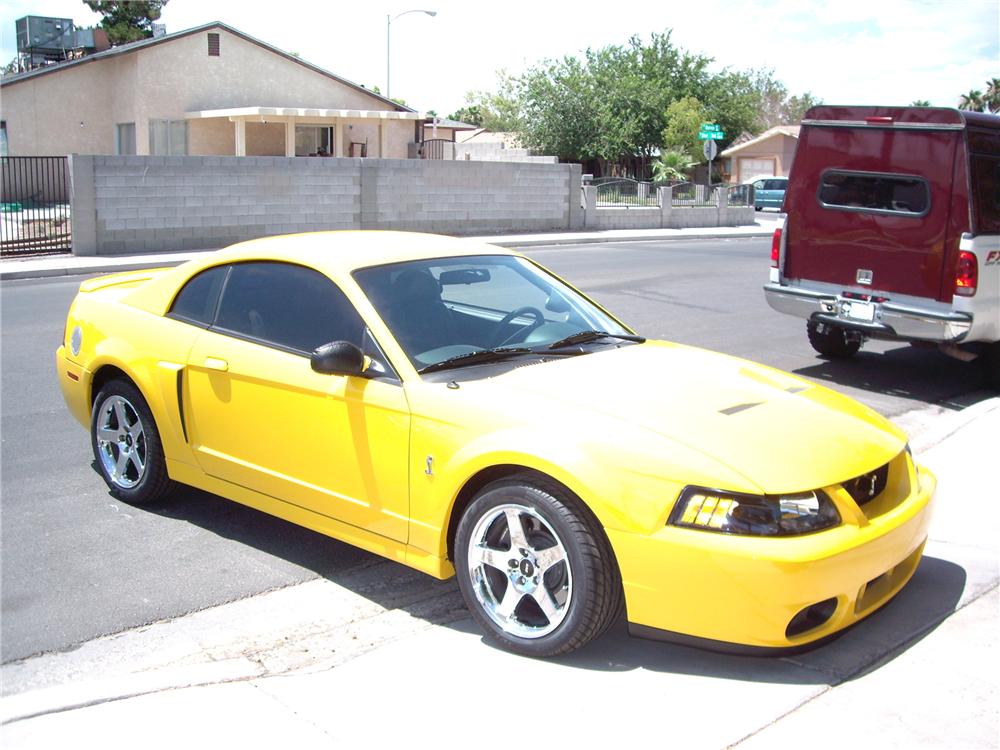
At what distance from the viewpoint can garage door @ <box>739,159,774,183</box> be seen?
69125 millimetres

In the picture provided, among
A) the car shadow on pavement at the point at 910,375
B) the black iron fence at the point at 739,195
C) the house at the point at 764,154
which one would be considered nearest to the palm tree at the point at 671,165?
the black iron fence at the point at 739,195

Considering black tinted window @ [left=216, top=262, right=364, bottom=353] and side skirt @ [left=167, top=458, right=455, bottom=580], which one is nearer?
side skirt @ [left=167, top=458, right=455, bottom=580]

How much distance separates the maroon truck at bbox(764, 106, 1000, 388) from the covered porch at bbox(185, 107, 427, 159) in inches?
1044

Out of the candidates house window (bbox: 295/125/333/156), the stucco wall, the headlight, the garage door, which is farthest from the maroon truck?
the garage door

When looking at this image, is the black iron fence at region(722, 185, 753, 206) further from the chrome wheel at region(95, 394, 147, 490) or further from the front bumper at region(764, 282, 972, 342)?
the chrome wheel at region(95, 394, 147, 490)

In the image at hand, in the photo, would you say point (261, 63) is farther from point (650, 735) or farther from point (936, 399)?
point (650, 735)

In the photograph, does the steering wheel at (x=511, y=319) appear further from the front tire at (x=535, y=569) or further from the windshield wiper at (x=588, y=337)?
the front tire at (x=535, y=569)

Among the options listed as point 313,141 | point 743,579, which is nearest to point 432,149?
point 313,141

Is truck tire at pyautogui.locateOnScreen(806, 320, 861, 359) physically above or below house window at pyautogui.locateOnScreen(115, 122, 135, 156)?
below

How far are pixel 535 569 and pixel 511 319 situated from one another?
144cm

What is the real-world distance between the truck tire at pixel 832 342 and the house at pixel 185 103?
26.2m

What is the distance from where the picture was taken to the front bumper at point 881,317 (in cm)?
888

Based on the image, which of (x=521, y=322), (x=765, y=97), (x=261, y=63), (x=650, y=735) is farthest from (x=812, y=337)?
(x=765, y=97)

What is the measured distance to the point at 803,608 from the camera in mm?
3629
